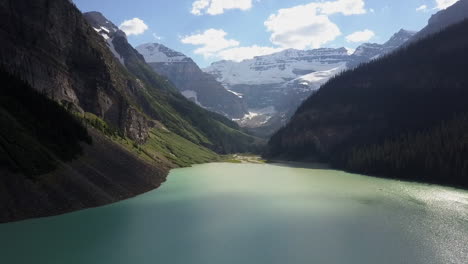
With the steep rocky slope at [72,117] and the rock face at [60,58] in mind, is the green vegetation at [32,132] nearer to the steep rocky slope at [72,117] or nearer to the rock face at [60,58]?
the steep rocky slope at [72,117]

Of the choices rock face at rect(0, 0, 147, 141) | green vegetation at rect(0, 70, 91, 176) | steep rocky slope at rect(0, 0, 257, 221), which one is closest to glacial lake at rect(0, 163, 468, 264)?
steep rocky slope at rect(0, 0, 257, 221)

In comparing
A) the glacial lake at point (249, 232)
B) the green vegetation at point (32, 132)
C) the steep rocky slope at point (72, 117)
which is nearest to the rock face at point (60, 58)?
the steep rocky slope at point (72, 117)

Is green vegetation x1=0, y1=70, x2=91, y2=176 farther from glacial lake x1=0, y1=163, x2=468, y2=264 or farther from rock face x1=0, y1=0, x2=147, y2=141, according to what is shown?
rock face x1=0, y1=0, x2=147, y2=141

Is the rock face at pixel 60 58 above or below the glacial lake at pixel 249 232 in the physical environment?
above

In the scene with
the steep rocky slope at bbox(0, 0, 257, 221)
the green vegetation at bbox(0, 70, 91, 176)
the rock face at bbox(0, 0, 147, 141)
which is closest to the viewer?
the steep rocky slope at bbox(0, 0, 257, 221)

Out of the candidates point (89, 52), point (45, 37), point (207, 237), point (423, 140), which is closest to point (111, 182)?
point (207, 237)

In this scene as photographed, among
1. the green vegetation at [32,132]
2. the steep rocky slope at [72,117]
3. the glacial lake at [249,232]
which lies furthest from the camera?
the green vegetation at [32,132]

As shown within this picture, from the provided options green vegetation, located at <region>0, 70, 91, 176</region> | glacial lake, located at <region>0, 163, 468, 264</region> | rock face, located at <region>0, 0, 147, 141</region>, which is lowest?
glacial lake, located at <region>0, 163, 468, 264</region>
